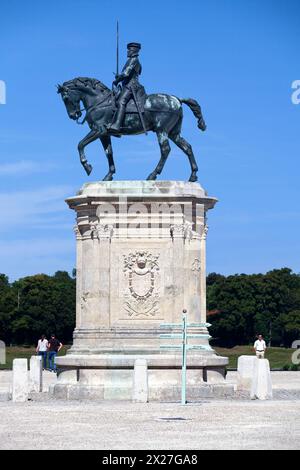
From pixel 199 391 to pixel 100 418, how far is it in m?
7.94

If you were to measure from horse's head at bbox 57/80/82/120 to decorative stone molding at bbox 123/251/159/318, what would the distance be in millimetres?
4113

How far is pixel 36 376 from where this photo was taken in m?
41.1

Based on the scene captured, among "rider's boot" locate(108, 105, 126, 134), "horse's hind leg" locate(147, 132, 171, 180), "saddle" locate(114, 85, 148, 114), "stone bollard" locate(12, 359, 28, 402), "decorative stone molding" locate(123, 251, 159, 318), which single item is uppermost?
"saddle" locate(114, 85, 148, 114)

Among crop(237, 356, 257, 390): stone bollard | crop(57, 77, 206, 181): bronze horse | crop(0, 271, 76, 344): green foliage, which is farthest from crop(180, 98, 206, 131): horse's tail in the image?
crop(0, 271, 76, 344): green foliage

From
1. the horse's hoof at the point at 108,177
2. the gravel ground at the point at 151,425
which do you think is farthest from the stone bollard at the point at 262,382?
the horse's hoof at the point at 108,177

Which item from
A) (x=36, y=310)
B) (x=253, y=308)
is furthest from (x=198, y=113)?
(x=253, y=308)

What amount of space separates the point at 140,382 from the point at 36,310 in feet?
263

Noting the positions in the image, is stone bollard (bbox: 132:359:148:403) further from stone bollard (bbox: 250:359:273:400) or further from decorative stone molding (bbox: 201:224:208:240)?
decorative stone molding (bbox: 201:224:208:240)

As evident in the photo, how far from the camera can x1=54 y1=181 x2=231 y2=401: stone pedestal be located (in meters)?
37.9

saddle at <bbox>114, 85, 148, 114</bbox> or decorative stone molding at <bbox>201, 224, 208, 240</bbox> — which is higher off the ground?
saddle at <bbox>114, 85, 148, 114</bbox>

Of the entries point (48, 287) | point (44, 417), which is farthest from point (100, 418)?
point (48, 287)

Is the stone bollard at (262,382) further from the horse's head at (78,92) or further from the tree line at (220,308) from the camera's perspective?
the tree line at (220,308)

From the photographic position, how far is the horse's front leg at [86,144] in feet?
129
